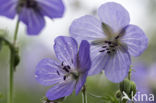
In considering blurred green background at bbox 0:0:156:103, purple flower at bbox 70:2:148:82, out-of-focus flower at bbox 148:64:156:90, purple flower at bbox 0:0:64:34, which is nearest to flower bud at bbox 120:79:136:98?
purple flower at bbox 70:2:148:82

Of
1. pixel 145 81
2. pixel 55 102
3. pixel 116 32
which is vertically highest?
pixel 116 32

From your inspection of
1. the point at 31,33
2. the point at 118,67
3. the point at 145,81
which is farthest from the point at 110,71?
the point at 145,81

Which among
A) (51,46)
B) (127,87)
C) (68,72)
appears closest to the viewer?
(127,87)

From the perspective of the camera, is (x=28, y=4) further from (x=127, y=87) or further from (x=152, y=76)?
(x=152, y=76)

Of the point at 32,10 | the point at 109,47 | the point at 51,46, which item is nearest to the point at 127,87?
the point at 109,47

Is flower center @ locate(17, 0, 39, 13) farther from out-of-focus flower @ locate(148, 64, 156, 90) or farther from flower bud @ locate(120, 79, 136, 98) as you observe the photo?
out-of-focus flower @ locate(148, 64, 156, 90)

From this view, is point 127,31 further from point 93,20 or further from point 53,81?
point 53,81

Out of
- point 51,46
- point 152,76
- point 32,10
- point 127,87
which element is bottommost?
point 152,76
